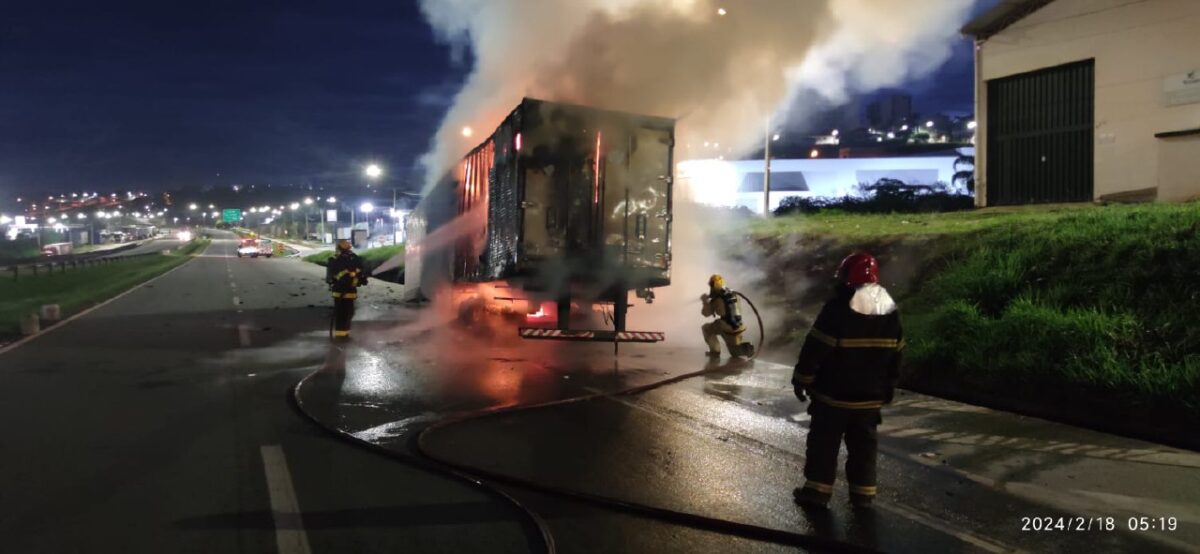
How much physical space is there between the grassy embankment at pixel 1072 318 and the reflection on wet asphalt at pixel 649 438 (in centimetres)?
95

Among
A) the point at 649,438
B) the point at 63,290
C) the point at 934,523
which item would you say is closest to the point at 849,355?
the point at 934,523

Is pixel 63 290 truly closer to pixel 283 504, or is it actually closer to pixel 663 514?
pixel 283 504

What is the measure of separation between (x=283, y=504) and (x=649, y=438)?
261 cm

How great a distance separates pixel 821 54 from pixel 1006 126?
595 centimetres

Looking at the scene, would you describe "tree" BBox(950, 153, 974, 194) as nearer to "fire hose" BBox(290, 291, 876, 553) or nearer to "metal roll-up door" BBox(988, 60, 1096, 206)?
"metal roll-up door" BBox(988, 60, 1096, 206)

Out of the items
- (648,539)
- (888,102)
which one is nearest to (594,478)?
(648,539)

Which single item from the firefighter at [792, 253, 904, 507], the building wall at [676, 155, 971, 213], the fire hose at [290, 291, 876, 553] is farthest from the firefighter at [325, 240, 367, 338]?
the building wall at [676, 155, 971, 213]

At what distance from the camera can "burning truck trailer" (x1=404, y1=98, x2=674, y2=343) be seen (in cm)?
987

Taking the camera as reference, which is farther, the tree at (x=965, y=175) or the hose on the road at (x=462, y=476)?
the tree at (x=965, y=175)

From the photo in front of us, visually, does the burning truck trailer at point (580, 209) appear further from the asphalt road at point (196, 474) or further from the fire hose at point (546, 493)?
the fire hose at point (546, 493)

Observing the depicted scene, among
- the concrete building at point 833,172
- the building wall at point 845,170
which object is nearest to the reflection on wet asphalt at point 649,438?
the concrete building at point 833,172

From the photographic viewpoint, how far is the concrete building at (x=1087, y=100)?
12.4 m

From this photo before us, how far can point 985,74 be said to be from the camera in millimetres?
15703

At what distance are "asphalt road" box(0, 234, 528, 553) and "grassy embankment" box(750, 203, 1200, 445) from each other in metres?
4.94
